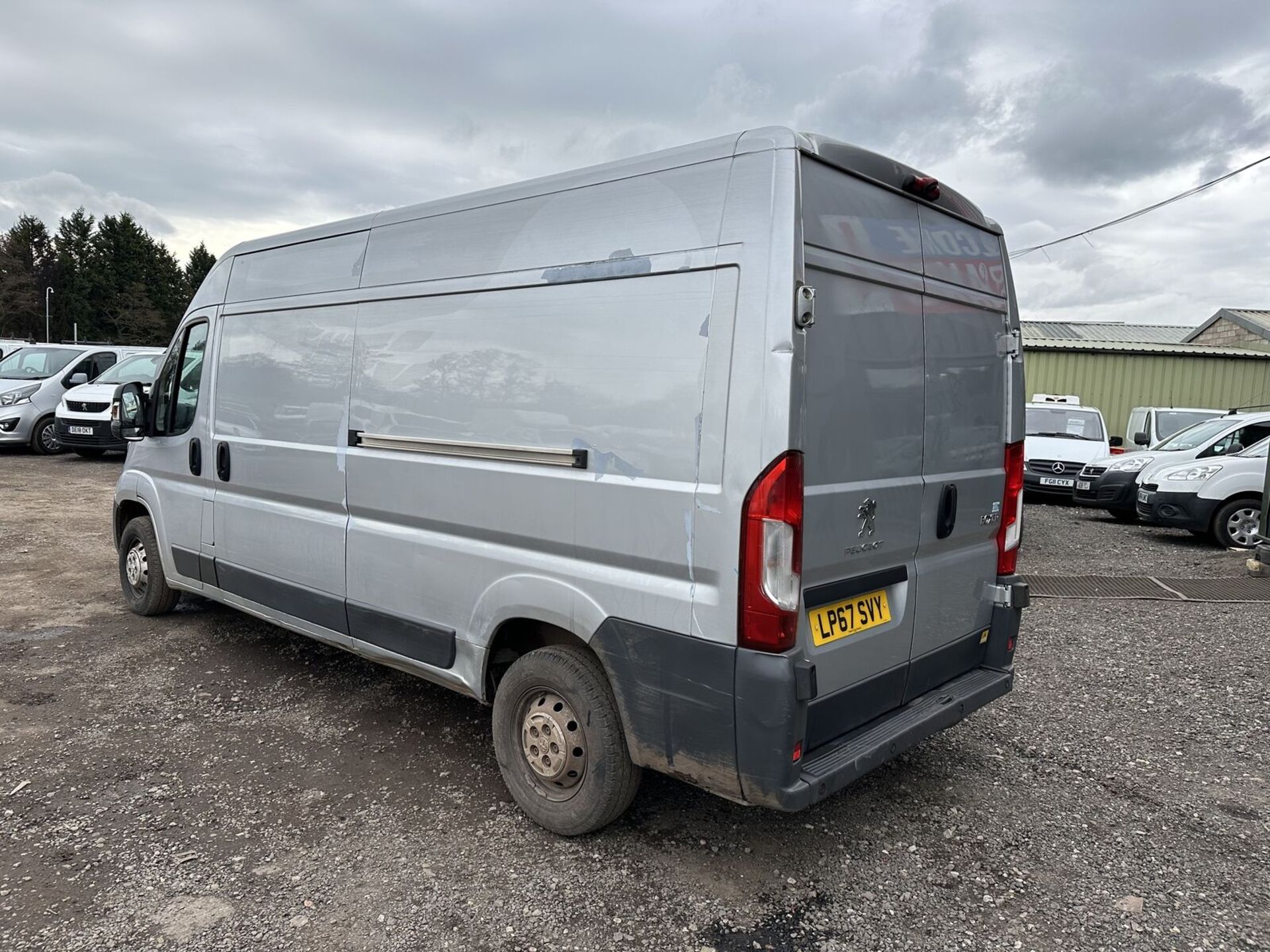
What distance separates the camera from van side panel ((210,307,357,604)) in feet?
13.5

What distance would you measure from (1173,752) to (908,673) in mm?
1956

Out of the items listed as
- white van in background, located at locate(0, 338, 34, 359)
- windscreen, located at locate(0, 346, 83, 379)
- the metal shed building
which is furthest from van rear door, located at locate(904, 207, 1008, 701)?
white van in background, located at locate(0, 338, 34, 359)

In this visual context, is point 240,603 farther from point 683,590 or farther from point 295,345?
point 683,590

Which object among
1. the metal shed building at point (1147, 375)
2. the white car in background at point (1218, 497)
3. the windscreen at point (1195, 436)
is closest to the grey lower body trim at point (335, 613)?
→ the white car in background at point (1218, 497)

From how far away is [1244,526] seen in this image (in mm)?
9789

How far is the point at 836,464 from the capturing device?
2.84m

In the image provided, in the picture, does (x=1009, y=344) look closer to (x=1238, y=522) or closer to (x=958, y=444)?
(x=958, y=444)

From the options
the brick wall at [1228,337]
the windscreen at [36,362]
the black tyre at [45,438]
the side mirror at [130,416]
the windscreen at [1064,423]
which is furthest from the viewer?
the brick wall at [1228,337]

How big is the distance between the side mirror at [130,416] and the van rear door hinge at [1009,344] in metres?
5.00

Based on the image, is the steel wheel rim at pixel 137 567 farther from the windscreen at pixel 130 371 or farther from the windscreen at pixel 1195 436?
the windscreen at pixel 1195 436

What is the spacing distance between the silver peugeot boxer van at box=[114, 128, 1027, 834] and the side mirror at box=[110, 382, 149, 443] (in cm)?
173

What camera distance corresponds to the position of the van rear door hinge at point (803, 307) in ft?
8.43

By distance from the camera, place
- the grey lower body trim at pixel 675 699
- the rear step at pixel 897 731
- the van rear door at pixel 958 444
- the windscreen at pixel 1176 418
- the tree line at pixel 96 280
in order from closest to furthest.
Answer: the grey lower body trim at pixel 675 699, the rear step at pixel 897 731, the van rear door at pixel 958 444, the windscreen at pixel 1176 418, the tree line at pixel 96 280

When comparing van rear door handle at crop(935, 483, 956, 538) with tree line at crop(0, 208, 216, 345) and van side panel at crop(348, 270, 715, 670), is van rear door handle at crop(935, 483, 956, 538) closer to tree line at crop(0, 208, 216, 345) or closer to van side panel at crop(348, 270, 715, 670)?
van side panel at crop(348, 270, 715, 670)
